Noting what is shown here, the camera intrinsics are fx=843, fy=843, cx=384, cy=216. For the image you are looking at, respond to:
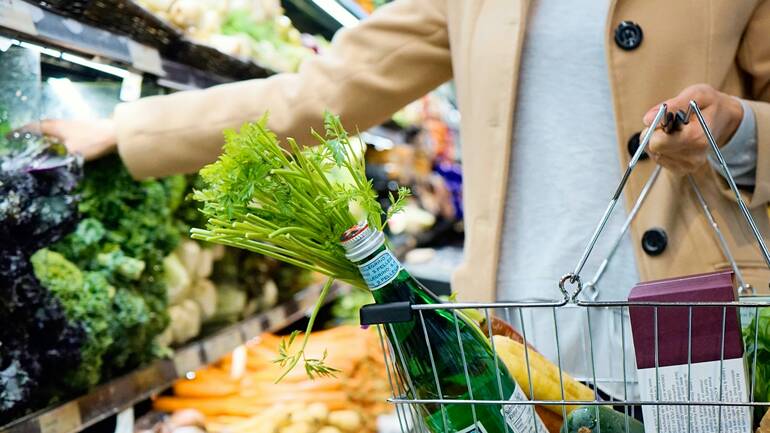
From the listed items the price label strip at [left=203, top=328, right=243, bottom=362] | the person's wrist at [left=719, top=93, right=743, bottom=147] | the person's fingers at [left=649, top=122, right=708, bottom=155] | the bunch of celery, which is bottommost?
the bunch of celery

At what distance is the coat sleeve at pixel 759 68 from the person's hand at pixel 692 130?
0.31 ft

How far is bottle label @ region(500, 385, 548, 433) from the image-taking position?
0.82 meters

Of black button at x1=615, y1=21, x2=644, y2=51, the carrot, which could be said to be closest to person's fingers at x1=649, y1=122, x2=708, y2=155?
black button at x1=615, y1=21, x2=644, y2=51

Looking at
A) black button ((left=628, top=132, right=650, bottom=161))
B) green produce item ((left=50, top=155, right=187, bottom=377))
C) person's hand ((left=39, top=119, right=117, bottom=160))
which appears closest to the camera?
black button ((left=628, top=132, right=650, bottom=161))

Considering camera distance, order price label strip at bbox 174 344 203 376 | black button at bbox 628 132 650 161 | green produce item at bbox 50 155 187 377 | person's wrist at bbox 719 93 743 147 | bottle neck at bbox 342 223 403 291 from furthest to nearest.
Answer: price label strip at bbox 174 344 203 376 < green produce item at bbox 50 155 187 377 < black button at bbox 628 132 650 161 < person's wrist at bbox 719 93 743 147 < bottle neck at bbox 342 223 403 291

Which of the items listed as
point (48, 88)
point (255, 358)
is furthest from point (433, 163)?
point (48, 88)

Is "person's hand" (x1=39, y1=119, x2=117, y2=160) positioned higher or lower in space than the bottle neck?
higher

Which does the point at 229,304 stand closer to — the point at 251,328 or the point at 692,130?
the point at 251,328

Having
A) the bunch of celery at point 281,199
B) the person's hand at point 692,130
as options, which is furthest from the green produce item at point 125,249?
the person's hand at point 692,130

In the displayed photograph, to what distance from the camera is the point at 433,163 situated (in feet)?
19.9

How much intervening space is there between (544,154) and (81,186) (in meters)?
0.89

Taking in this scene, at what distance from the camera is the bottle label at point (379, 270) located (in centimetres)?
79

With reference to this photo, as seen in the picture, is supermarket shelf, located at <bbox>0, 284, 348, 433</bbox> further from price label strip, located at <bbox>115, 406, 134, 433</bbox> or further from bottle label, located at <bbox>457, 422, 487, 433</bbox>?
bottle label, located at <bbox>457, 422, 487, 433</bbox>

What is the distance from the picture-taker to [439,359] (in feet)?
3.06
